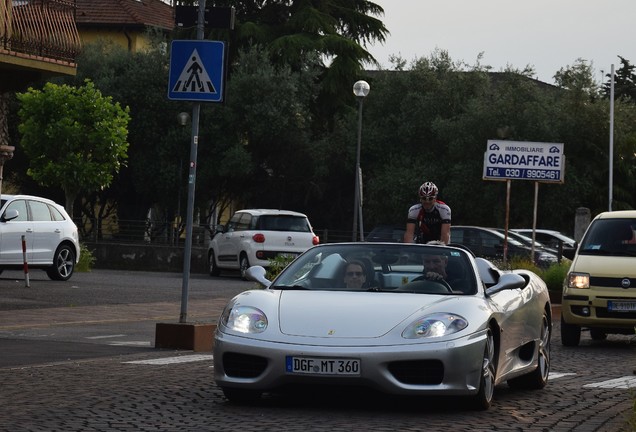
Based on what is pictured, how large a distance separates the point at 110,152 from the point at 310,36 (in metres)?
11.1

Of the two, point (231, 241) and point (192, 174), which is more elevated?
point (192, 174)

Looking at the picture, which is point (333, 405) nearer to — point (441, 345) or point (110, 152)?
point (441, 345)

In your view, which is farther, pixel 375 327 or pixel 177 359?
pixel 177 359

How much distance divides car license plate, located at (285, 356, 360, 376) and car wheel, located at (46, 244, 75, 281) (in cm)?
2077

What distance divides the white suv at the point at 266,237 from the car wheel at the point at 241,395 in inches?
1008

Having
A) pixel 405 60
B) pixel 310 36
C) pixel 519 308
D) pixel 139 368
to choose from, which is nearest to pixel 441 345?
pixel 519 308

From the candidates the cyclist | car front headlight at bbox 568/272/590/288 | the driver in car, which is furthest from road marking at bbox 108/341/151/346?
the driver in car

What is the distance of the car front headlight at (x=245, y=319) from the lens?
1005cm

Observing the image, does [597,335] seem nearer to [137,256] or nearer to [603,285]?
[603,285]

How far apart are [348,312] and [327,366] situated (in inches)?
20.8

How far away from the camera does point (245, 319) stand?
400 inches

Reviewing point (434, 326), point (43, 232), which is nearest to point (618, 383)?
point (434, 326)

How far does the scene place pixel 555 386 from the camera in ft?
41.9

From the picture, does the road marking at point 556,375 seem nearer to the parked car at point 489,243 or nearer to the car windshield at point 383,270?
the car windshield at point 383,270
